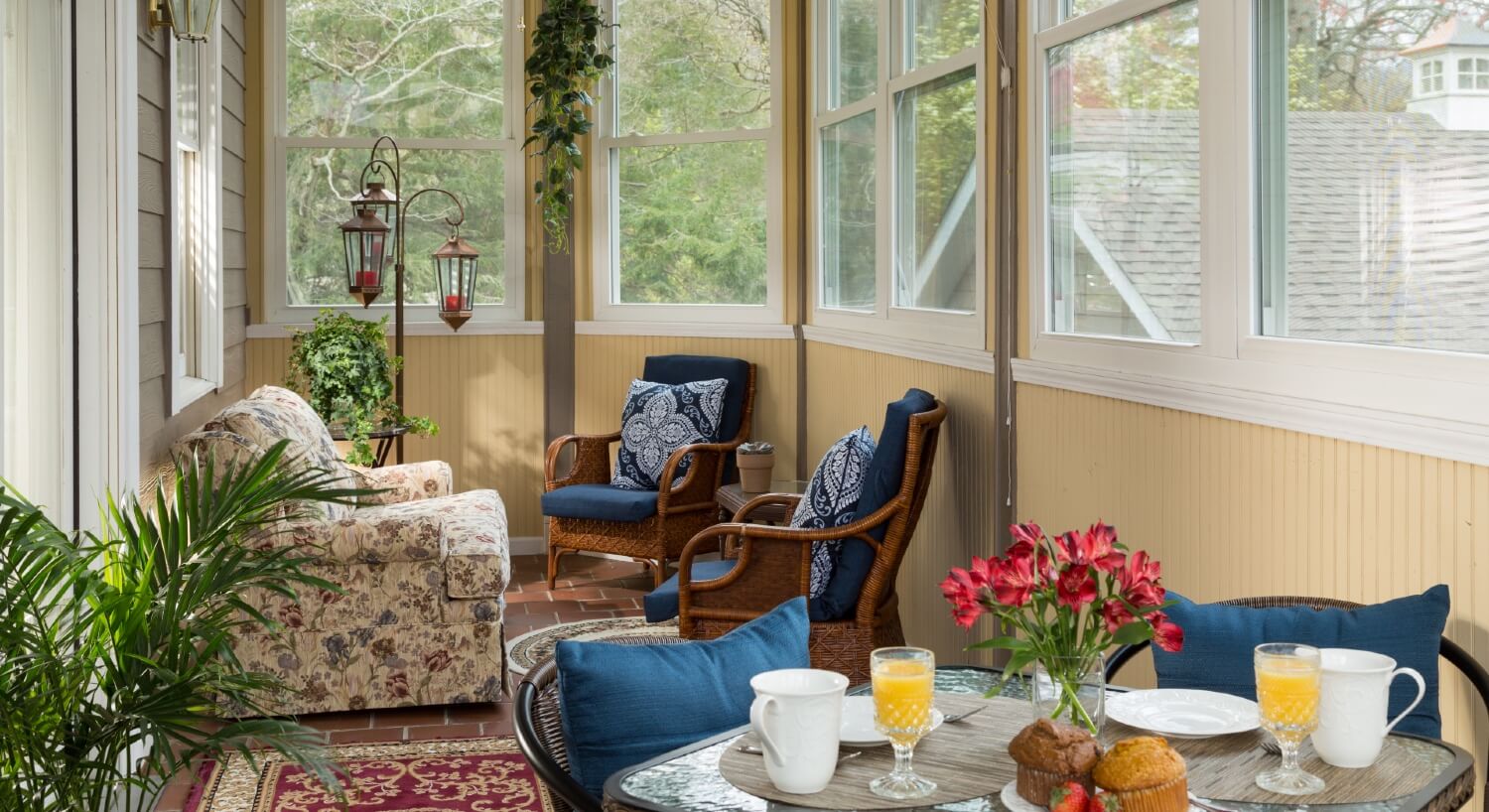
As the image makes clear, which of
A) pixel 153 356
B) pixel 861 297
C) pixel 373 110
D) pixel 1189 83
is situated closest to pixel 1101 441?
pixel 1189 83

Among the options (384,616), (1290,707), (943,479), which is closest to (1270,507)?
(1290,707)

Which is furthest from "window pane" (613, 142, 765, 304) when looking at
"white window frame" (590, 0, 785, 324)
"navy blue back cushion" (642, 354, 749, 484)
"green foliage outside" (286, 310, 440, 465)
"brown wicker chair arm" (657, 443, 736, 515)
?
"green foliage outside" (286, 310, 440, 465)

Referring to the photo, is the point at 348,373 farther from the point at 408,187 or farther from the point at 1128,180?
the point at 1128,180

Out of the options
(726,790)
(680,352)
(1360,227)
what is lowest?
(726,790)

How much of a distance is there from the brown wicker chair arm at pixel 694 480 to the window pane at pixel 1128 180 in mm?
2427

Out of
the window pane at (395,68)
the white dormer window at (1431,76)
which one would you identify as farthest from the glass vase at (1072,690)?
the window pane at (395,68)

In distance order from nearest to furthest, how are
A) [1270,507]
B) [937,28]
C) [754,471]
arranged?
[1270,507], [937,28], [754,471]

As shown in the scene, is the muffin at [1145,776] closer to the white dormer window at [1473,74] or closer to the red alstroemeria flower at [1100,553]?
the red alstroemeria flower at [1100,553]

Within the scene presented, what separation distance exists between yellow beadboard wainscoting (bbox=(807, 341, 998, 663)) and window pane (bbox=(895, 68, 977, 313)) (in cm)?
25

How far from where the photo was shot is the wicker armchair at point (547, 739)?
5.53 feet

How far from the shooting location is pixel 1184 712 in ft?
5.93

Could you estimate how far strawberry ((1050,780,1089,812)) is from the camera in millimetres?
1392

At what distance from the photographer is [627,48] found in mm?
6582

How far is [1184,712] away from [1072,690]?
0.34m
